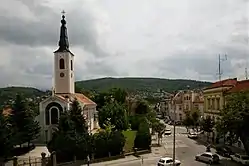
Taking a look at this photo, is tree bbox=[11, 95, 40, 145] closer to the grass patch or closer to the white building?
the white building

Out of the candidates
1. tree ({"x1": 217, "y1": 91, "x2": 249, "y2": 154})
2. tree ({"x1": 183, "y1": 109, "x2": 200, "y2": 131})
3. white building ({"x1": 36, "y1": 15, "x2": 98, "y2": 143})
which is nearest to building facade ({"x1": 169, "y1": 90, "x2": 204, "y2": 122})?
tree ({"x1": 183, "y1": 109, "x2": 200, "y2": 131})

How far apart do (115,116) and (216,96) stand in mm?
15323

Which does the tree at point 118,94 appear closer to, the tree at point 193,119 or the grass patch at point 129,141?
the tree at point 193,119

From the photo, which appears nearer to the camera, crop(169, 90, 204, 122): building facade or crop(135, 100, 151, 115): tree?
crop(135, 100, 151, 115): tree

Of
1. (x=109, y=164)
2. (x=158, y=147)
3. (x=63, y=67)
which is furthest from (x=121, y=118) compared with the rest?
(x=109, y=164)

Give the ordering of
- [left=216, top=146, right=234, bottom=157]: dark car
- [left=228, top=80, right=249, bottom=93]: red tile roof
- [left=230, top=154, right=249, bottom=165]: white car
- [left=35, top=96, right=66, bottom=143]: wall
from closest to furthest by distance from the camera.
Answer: [left=230, top=154, right=249, bottom=165]: white car, [left=216, top=146, right=234, bottom=157]: dark car, [left=228, top=80, right=249, bottom=93]: red tile roof, [left=35, top=96, right=66, bottom=143]: wall

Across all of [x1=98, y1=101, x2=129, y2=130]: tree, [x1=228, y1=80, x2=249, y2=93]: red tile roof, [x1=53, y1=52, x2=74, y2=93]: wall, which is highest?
[x1=53, y1=52, x2=74, y2=93]: wall

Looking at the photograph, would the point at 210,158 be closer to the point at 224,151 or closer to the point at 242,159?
the point at 242,159

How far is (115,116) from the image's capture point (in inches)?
2266

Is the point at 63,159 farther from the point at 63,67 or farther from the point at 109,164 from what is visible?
the point at 63,67

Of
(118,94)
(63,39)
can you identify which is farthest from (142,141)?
(118,94)

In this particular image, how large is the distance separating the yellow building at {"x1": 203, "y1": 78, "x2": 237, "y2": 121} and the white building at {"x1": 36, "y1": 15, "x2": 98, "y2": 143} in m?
18.9

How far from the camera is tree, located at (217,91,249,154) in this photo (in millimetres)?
36656

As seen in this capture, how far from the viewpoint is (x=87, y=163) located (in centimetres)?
3850
